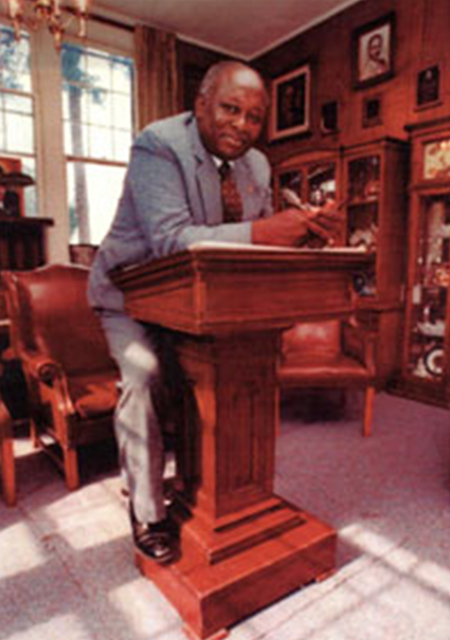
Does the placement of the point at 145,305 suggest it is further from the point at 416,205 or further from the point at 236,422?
the point at 416,205

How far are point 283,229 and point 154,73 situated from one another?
4.57 metres

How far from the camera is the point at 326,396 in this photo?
3.83m

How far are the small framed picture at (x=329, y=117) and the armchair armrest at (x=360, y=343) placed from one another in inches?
94.8

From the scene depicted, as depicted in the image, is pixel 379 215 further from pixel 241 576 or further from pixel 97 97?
pixel 241 576

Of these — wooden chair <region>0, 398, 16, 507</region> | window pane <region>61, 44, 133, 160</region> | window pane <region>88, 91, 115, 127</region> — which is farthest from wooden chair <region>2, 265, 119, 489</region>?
window pane <region>88, 91, 115, 127</region>

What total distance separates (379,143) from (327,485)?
2790 mm

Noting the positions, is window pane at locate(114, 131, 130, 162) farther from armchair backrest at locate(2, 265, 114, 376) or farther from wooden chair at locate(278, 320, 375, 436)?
wooden chair at locate(278, 320, 375, 436)

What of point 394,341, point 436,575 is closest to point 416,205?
point 394,341

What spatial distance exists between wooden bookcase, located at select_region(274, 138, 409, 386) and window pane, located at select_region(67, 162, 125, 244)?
2.17 metres

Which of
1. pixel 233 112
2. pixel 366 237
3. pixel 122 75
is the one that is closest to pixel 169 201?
pixel 233 112

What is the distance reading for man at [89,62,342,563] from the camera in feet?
Answer: 4.07

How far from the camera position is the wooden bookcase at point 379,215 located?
4020 mm

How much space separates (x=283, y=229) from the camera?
1204 millimetres

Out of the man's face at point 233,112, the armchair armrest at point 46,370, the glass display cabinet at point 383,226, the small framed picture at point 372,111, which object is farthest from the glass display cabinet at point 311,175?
the man's face at point 233,112
